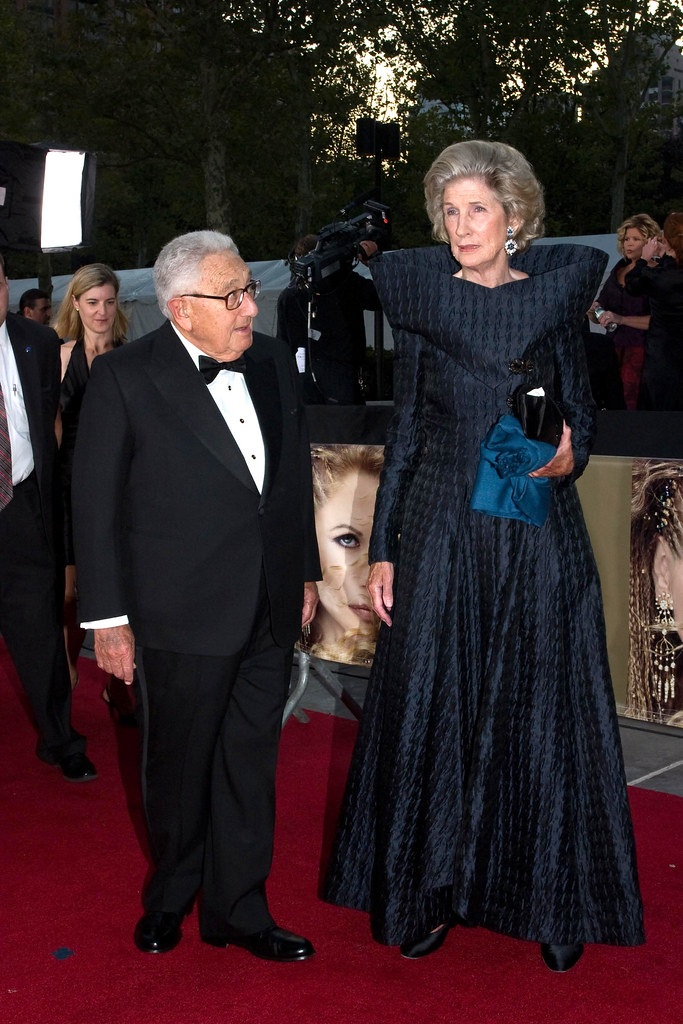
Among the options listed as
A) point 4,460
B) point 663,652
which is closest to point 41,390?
point 4,460

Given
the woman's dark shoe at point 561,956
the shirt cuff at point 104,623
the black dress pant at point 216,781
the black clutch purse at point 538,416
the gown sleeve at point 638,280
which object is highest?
the gown sleeve at point 638,280

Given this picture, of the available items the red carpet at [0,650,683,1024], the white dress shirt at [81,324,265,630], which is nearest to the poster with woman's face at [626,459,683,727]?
the red carpet at [0,650,683,1024]

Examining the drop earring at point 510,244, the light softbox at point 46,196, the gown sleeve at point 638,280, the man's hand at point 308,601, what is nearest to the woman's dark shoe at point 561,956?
the man's hand at point 308,601

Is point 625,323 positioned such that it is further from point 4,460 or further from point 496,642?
point 496,642

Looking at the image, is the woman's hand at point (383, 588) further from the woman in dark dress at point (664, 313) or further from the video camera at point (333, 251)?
the woman in dark dress at point (664, 313)

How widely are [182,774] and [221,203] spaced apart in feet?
75.3

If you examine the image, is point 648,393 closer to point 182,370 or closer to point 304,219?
point 182,370

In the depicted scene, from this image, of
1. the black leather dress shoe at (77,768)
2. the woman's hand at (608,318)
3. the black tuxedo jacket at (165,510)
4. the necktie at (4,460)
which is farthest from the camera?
the woman's hand at (608,318)

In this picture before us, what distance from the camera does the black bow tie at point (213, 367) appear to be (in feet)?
9.80

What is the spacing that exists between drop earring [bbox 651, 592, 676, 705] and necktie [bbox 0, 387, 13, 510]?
2578 mm

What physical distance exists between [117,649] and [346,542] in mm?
2356

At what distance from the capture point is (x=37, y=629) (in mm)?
4750

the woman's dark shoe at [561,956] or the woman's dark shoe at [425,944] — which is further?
the woman's dark shoe at [425,944]

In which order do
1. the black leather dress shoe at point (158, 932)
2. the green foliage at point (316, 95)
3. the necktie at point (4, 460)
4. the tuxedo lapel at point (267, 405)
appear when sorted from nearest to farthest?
the tuxedo lapel at point (267, 405)
the black leather dress shoe at point (158, 932)
the necktie at point (4, 460)
the green foliage at point (316, 95)
